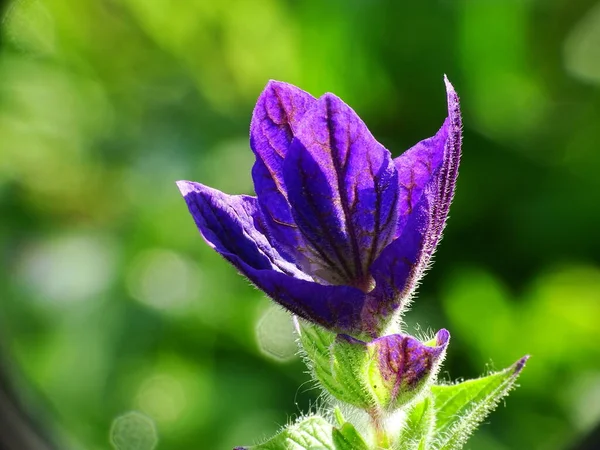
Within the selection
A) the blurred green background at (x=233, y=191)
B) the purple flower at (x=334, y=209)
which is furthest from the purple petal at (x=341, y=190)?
the blurred green background at (x=233, y=191)

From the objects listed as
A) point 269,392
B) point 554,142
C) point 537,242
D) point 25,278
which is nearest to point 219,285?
point 269,392

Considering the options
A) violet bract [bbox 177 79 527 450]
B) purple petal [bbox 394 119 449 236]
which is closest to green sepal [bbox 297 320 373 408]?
violet bract [bbox 177 79 527 450]

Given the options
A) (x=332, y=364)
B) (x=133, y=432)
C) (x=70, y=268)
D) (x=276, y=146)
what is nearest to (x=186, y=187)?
(x=276, y=146)

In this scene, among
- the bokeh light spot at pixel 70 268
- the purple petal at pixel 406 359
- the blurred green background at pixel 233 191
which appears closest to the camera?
the purple petal at pixel 406 359

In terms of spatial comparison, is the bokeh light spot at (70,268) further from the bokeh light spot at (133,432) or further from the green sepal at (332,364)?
the green sepal at (332,364)

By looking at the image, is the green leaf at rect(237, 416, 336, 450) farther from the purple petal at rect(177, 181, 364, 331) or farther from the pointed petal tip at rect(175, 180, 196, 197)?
the pointed petal tip at rect(175, 180, 196, 197)
